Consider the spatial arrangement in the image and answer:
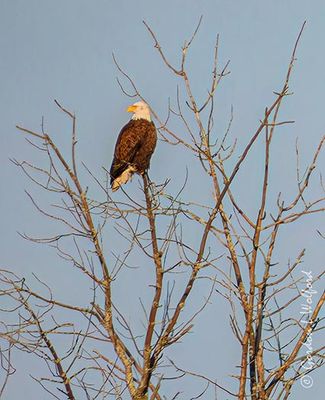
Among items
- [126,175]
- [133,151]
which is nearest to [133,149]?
[133,151]

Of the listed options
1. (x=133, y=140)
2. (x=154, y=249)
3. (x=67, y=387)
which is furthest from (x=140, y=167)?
(x=67, y=387)

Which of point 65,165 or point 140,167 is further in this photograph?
point 140,167

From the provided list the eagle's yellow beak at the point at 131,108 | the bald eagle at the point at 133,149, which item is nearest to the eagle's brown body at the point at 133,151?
the bald eagle at the point at 133,149

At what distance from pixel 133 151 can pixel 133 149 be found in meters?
0.03

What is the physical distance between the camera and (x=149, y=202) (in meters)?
5.20

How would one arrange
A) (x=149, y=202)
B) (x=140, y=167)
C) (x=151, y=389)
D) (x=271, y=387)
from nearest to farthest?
(x=271, y=387) → (x=151, y=389) → (x=149, y=202) → (x=140, y=167)

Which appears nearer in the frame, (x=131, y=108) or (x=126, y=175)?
(x=126, y=175)

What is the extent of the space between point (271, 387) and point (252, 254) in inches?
23.4

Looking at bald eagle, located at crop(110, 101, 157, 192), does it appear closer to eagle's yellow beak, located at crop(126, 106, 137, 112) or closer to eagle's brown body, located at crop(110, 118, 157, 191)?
eagle's brown body, located at crop(110, 118, 157, 191)

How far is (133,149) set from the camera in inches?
379

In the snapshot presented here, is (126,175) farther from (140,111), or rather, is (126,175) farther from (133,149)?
(140,111)

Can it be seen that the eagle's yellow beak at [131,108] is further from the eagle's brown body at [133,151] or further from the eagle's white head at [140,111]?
the eagle's brown body at [133,151]

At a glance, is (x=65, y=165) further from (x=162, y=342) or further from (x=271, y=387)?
(x=271, y=387)

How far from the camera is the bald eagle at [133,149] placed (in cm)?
955
